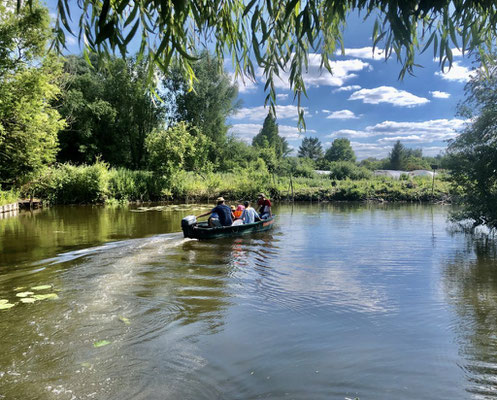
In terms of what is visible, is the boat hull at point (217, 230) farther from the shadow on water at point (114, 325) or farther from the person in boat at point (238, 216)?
the shadow on water at point (114, 325)

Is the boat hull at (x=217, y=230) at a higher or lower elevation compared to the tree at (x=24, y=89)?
lower

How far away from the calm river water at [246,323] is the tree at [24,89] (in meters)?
9.84

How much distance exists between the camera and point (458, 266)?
28.5 ft

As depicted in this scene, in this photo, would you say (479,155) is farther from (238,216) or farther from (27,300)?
(27,300)

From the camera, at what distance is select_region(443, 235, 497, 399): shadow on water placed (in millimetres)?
3666

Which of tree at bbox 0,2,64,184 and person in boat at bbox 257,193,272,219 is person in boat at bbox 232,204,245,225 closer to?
person in boat at bbox 257,193,272,219

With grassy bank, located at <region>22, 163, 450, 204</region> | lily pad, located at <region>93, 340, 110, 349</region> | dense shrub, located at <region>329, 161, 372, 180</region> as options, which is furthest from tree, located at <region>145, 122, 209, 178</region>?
lily pad, located at <region>93, 340, 110, 349</region>

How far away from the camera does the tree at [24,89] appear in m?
17.0

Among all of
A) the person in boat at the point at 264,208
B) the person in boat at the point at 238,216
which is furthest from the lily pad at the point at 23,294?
the person in boat at the point at 264,208

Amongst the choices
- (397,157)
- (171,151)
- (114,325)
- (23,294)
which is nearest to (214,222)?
(23,294)

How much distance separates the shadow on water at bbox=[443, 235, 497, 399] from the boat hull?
606 centimetres

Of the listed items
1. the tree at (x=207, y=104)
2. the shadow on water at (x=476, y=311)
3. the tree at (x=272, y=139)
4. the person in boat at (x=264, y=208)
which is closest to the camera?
the shadow on water at (x=476, y=311)

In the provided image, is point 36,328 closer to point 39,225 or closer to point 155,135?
point 39,225

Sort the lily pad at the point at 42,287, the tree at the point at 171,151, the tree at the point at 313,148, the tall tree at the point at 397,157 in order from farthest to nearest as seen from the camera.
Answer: the tree at the point at 313,148
the tall tree at the point at 397,157
the tree at the point at 171,151
the lily pad at the point at 42,287
